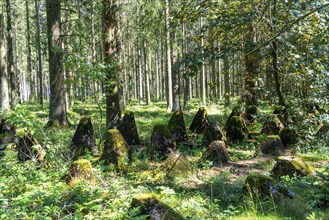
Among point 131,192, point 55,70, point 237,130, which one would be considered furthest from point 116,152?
point 55,70

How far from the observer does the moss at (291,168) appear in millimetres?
6324

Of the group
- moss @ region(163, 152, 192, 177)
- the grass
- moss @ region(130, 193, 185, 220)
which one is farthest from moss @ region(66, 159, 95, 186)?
moss @ region(130, 193, 185, 220)

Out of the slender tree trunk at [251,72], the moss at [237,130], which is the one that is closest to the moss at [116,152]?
the slender tree trunk at [251,72]

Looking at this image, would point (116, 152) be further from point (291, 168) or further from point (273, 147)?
point (273, 147)

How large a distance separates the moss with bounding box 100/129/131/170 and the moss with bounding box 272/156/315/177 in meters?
3.56

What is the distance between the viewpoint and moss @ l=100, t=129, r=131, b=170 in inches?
307

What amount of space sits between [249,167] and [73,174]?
4.47 m

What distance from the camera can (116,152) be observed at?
26.0 ft

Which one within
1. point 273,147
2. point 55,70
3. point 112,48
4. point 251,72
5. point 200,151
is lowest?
point 200,151

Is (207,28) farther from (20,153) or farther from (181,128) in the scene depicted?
(20,153)

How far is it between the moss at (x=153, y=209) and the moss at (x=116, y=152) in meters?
3.95

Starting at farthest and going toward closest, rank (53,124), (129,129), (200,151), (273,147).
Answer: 1. (53,124)
2. (129,129)
3. (200,151)
4. (273,147)

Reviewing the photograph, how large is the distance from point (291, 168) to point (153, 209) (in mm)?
3857

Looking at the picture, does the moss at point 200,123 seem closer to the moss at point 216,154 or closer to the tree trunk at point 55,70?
the moss at point 216,154
